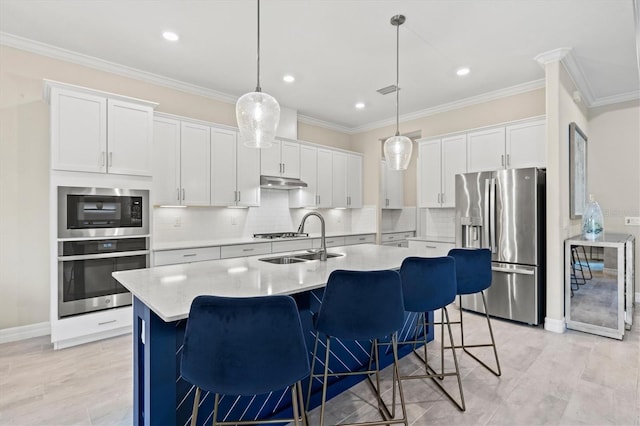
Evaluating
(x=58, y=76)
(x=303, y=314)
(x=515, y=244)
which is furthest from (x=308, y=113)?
(x=303, y=314)

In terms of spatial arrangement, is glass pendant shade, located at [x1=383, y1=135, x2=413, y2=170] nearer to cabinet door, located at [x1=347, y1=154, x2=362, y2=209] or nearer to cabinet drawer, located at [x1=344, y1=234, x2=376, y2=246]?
cabinet drawer, located at [x1=344, y1=234, x2=376, y2=246]

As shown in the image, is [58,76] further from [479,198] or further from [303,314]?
[479,198]

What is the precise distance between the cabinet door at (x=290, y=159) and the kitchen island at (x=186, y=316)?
2569mm

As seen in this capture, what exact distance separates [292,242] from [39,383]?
2.96 metres

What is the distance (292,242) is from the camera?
4652 millimetres

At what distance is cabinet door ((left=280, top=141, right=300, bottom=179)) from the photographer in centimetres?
486

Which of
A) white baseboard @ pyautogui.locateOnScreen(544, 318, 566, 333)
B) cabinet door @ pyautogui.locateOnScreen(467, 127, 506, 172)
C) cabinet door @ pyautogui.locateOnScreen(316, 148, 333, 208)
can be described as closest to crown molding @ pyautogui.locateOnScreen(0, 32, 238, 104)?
cabinet door @ pyautogui.locateOnScreen(316, 148, 333, 208)

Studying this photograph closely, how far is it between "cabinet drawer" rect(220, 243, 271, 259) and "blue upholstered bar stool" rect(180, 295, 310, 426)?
2.85 metres

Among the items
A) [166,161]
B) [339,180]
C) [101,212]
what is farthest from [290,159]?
[101,212]

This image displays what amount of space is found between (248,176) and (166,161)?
1075mm

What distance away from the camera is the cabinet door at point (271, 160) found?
181 inches

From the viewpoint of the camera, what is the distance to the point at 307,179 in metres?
5.19

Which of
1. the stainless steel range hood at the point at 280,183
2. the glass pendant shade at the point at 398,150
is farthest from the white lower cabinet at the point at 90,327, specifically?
the glass pendant shade at the point at 398,150

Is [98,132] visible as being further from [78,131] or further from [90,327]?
[90,327]
